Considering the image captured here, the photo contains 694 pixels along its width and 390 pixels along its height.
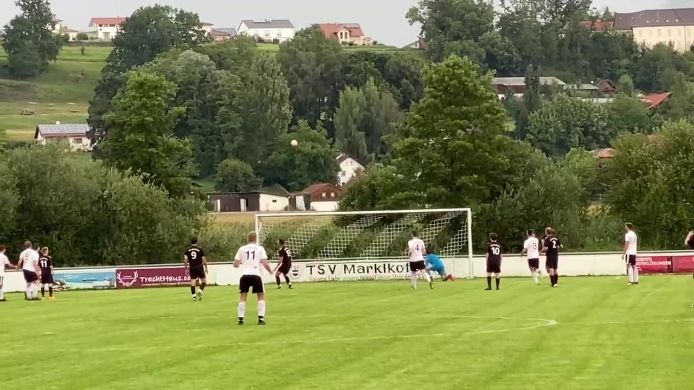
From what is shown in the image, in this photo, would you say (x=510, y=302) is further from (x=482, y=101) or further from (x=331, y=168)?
(x=331, y=168)

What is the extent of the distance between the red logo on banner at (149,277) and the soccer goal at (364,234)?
413 cm

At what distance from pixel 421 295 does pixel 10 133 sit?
14466 centimetres

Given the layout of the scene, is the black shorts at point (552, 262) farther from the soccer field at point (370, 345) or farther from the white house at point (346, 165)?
the white house at point (346, 165)

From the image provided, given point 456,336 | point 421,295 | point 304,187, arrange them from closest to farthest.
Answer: point 456,336, point 421,295, point 304,187

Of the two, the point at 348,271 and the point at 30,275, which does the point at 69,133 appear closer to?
the point at 348,271

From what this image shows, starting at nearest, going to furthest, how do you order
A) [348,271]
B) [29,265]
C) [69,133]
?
1. [29,265]
2. [348,271]
3. [69,133]

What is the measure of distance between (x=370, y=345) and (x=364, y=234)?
4141cm

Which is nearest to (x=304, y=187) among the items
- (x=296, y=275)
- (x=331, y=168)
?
(x=331, y=168)

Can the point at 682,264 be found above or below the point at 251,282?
below

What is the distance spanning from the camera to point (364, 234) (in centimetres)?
6331

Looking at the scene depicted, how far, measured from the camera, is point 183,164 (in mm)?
99938

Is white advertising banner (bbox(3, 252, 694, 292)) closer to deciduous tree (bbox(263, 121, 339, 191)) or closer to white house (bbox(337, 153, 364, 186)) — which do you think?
deciduous tree (bbox(263, 121, 339, 191))

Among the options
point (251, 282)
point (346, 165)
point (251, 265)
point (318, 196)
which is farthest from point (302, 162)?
point (251, 282)

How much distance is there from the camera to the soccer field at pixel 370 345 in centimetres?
1731
